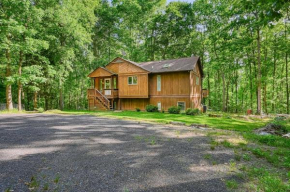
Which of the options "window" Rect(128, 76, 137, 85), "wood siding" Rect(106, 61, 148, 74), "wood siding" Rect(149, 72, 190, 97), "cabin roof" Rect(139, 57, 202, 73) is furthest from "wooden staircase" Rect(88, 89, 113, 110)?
"cabin roof" Rect(139, 57, 202, 73)

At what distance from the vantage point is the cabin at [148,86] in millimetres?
17953

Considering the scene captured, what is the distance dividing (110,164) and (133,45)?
28.0 m

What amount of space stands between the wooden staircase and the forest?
157 inches

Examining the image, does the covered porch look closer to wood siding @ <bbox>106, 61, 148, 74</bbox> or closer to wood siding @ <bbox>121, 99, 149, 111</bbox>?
wood siding @ <bbox>106, 61, 148, 74</bbox>

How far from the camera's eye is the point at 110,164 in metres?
4.25

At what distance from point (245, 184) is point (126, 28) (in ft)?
106

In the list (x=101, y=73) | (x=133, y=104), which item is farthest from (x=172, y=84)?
(x=101, y=73)

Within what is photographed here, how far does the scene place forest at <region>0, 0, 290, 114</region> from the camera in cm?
1655

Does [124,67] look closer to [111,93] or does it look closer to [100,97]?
[111,93]

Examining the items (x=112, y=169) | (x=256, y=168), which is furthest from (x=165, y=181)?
(x=256, y=168)

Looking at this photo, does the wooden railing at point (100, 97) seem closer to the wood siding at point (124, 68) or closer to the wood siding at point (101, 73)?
the wood siding at point (101, 73)

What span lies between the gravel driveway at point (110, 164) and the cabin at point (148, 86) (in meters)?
11.8

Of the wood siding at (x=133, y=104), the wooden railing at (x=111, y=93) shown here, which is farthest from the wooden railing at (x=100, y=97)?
the wood siding at (x=133, y=104)

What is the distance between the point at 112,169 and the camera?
Result: 3.97 m
